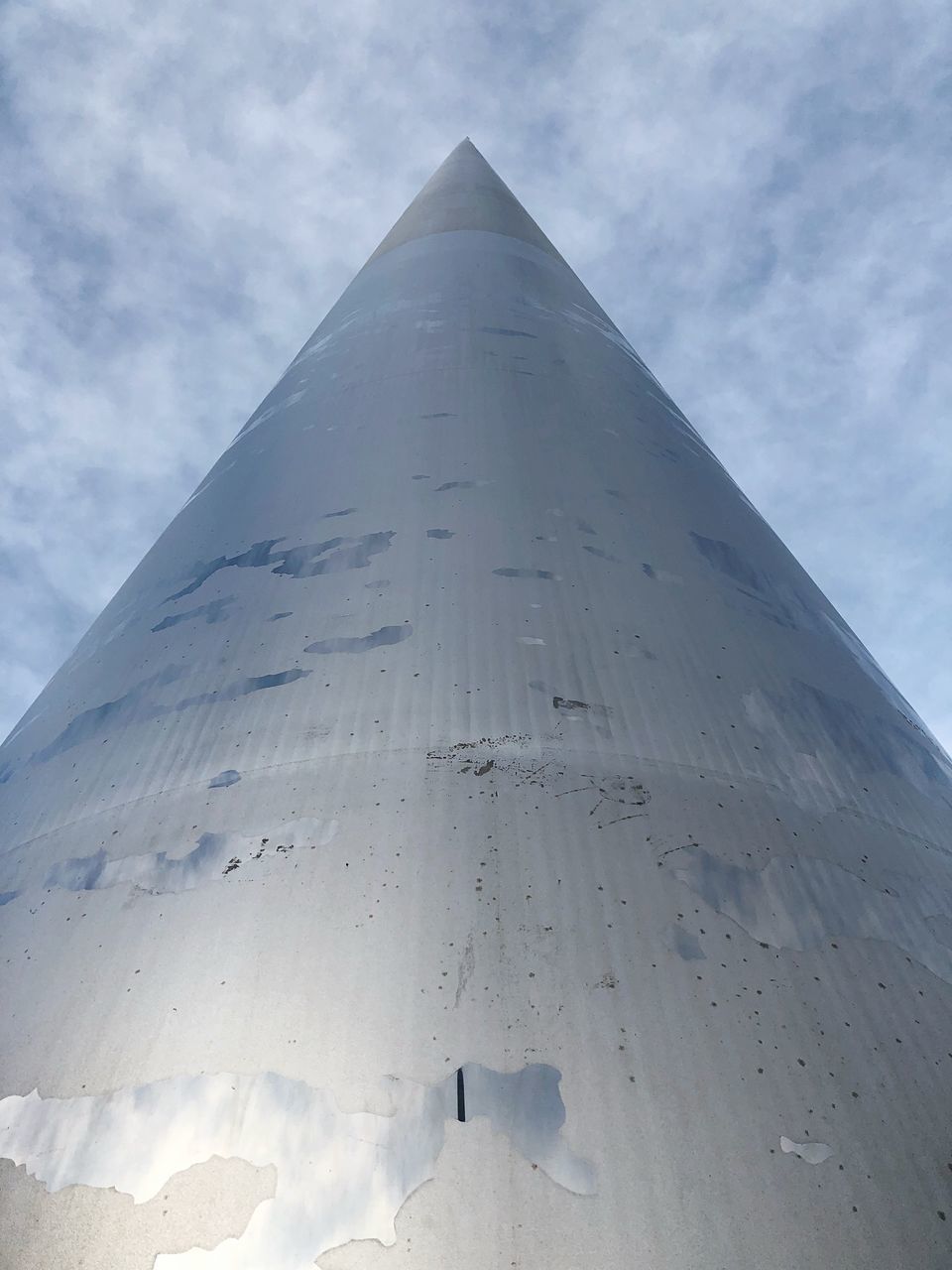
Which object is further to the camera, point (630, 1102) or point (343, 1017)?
point (343, 1017)

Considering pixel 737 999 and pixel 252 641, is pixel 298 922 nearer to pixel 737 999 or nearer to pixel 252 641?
pixel 737 999

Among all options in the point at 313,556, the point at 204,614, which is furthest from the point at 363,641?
the point at 204,614

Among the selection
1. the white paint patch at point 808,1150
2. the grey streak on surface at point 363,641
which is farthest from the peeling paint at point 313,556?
the white paint patch at point 808,1150

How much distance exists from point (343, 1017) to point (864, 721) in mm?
2178

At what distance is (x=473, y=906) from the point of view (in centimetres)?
188

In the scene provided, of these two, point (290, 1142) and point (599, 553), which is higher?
point (599, 553)

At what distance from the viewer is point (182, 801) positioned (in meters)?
2.31

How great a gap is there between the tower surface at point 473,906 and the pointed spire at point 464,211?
15.8ft

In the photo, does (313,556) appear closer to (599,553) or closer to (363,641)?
(363,641)

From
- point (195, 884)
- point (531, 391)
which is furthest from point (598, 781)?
point (531, 391)

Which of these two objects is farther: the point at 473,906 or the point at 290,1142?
the point at 473,906

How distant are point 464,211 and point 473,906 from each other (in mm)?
7506

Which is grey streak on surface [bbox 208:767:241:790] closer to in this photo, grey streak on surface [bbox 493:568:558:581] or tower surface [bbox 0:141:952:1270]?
tower surface [bbox 0:141:952:1270]

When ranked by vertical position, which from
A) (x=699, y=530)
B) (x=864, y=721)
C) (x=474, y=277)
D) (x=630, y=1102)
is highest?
(x=474, y=277)
